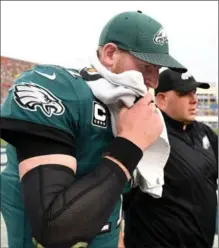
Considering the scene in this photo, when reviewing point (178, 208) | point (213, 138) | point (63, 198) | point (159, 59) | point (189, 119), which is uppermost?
point (159, 59)

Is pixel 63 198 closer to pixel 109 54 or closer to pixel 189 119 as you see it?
pixel 109 54

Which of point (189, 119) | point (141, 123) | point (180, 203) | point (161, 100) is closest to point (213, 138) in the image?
point (189, 119)

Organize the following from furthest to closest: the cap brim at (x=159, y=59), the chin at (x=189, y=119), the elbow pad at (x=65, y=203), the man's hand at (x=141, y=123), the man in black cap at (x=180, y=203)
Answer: the chin at (x=189, y=119) < the man in black cap at (x=180, y=203) < the cap brim at (x=159, y=59) < the man's hand at (x=141, y=123) < the elbow pad at (x=65, y=203)

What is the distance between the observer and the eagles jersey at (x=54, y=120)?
69cm

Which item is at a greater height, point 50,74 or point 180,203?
point 50,74

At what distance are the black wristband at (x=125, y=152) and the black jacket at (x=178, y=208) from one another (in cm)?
85

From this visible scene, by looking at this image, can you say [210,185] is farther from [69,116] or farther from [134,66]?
[69,116]

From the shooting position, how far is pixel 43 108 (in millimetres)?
698

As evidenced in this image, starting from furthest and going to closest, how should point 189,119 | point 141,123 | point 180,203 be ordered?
point 189,119
point 180,203
point 141,123

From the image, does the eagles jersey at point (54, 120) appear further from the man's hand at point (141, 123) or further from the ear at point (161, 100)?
the ear at point (161, 100)

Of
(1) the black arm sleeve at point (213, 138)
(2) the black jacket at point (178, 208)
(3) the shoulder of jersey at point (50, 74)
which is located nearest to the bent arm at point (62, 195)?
(3) the shoulder of jersey at point (50, 74)

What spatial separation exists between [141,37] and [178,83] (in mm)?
1029

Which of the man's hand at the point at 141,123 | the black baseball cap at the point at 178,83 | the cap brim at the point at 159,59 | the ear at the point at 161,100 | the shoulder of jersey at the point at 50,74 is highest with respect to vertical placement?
the cap brim at the point at 159,59

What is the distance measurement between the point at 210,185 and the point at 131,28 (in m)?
1.07
